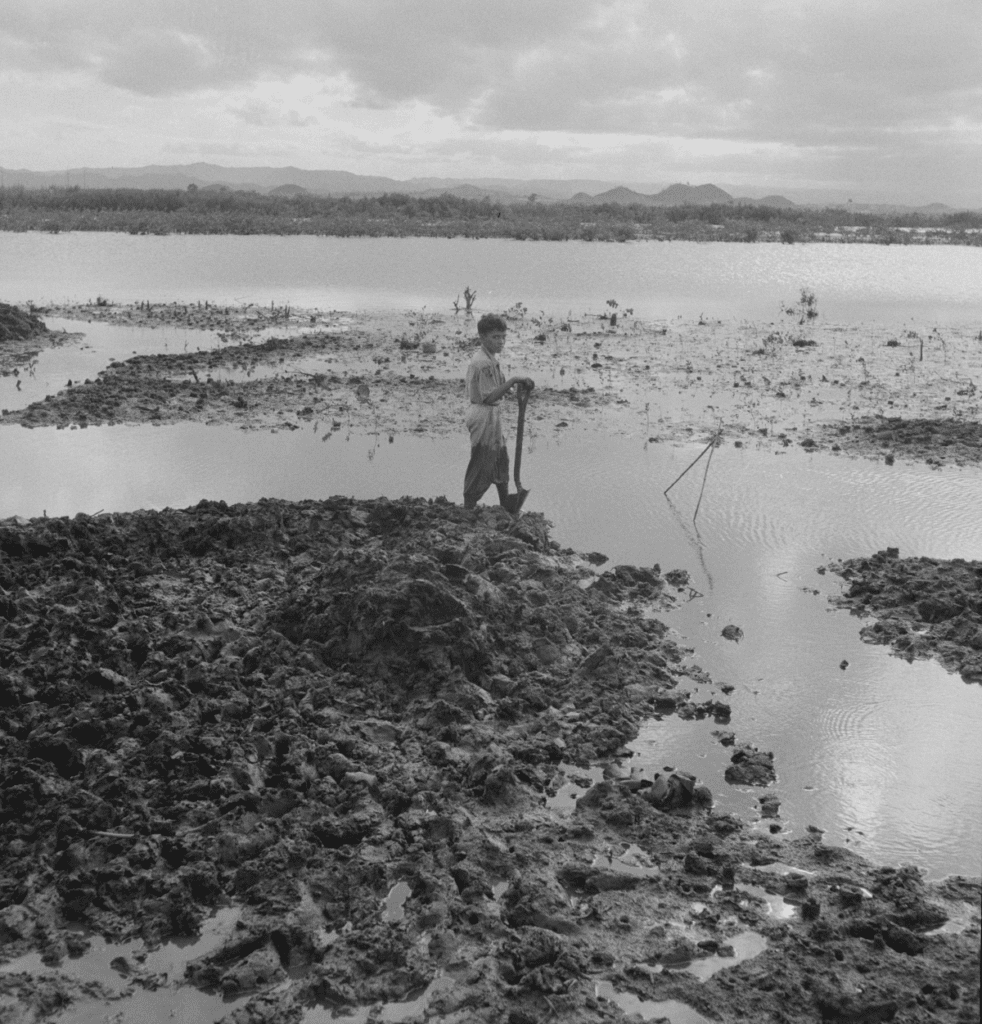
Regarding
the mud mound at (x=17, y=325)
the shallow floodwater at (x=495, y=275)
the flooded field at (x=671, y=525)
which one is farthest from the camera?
the shallow floodwater at (x=495, y=275)

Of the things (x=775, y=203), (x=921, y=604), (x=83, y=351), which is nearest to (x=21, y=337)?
(x=83, y=351)

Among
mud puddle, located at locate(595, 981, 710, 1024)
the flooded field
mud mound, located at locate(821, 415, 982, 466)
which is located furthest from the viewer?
mud mound, located at locate(821, 415, 982, 466)

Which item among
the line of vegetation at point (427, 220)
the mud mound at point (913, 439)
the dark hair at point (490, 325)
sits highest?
the line of vegetation at point (427, 220)

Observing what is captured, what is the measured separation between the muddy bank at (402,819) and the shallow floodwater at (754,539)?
1.16 feet

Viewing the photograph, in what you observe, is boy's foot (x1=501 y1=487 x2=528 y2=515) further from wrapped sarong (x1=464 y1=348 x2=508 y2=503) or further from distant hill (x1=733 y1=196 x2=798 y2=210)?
distant hill (x1=733 y1=196 x2=798 y2=210)

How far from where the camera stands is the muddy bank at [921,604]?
6.61 m

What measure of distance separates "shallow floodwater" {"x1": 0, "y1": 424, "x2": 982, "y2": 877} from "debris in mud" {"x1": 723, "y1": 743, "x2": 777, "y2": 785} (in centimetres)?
8

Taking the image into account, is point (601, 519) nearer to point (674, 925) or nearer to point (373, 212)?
point (674, 925)


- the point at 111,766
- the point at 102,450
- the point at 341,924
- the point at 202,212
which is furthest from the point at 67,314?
the point at 202,212

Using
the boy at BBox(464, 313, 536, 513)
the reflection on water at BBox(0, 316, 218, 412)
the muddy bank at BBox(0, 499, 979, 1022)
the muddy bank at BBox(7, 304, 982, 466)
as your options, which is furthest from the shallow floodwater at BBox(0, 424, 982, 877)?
the reflection on water at BBox(0, 316, 218, 412)

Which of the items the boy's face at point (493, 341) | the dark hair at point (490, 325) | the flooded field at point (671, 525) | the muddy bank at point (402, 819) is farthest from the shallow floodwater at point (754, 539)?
the dark hair at point (490, 325)

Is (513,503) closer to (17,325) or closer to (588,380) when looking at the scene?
(588,380)

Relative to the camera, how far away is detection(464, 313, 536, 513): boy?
8.18m

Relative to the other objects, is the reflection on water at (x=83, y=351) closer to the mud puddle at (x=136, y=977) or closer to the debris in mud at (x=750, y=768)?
the mud puddle at (x=136, y=977)
